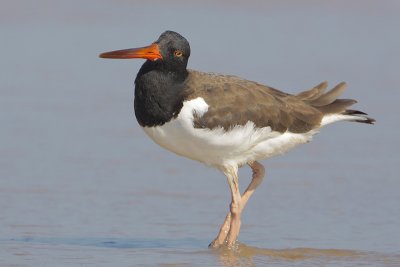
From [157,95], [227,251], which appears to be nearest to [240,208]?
[227,251]

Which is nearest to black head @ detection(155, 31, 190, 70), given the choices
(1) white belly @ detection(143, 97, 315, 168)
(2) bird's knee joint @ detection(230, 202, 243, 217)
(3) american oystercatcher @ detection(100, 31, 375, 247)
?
(3) american oystercatcher @ detection(100, 31, 375, 247)

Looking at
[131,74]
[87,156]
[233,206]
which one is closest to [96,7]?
[131,74]

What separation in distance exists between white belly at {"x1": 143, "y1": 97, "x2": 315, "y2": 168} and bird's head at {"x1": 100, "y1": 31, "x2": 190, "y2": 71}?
A: 0.40 metres

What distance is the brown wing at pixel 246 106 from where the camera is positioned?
8.91 metres

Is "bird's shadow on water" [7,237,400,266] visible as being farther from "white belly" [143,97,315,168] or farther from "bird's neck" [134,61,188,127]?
"bird's neck" [134,61,188,127]

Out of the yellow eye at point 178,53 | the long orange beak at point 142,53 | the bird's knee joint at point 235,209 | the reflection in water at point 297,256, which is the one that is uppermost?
the yellow eye at point 178,53

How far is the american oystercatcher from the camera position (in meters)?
8.78

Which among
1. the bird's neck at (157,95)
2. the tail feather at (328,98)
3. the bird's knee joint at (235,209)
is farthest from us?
the tail feather at (328,98)

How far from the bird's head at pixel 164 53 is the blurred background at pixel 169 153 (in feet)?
4.53

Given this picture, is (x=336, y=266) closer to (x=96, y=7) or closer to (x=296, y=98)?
(x=296, y=98)

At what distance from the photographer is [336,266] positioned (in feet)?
27.1

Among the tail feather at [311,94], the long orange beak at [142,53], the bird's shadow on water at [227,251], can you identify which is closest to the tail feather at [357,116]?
the tail feather at [311,94]

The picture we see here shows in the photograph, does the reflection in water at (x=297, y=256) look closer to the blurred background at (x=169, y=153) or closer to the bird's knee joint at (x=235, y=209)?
the blurred background at (x=169, y=153)

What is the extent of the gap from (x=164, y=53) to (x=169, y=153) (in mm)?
2737
